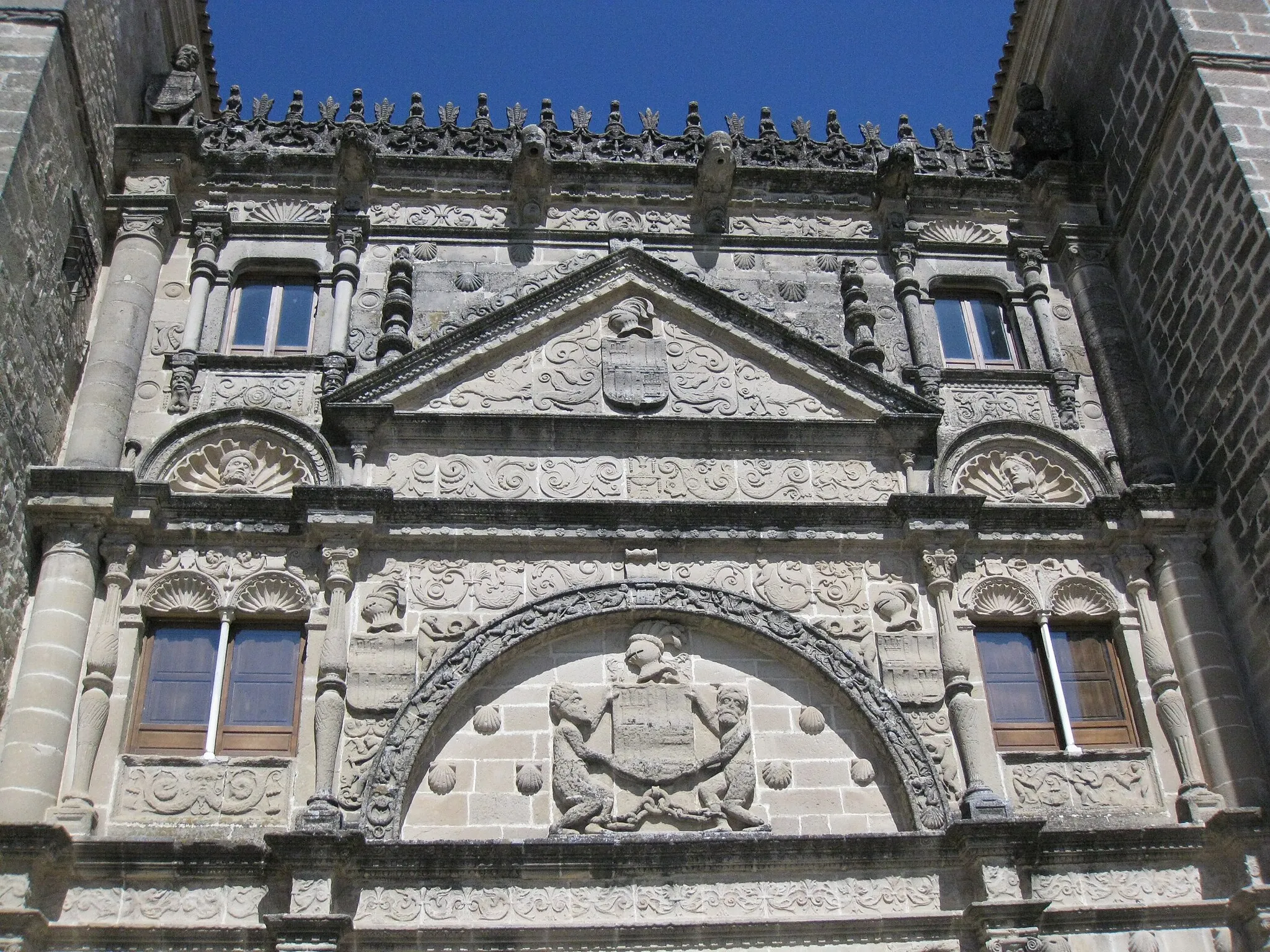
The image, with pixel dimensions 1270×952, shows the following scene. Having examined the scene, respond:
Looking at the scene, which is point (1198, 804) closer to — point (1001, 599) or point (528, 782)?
point (1001, 599)

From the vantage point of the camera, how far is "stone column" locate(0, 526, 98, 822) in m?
9.09

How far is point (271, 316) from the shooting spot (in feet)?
40.5

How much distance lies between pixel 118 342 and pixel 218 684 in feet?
10.9

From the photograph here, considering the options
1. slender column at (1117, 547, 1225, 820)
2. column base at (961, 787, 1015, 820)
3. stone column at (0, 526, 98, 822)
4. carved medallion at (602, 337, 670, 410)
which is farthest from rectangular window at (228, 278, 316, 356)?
slender column at (1117, 547, 1225, 820)

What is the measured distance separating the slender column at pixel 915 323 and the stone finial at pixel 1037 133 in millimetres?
1786

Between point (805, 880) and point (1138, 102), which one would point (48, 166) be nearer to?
point (805, 880)

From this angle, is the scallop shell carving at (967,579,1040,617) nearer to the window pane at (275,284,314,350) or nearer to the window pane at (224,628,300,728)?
the window pane at (224,628,300,728)

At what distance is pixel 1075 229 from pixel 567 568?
6233 millimetres

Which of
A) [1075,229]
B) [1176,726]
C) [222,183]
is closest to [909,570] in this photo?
[1176,726]

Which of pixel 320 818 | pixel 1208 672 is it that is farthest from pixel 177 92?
pixel 1208 672

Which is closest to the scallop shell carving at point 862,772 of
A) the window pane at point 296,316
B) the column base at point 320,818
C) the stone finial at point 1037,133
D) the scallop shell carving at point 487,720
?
the scallop shell carving at point 487,720

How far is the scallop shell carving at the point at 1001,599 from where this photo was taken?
10.8 metres

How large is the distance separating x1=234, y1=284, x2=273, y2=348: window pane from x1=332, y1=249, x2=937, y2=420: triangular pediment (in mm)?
1528

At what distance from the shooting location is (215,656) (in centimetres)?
1023
